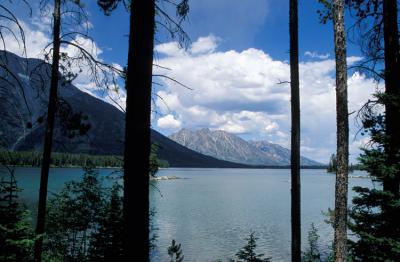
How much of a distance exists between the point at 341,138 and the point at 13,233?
8.06 m

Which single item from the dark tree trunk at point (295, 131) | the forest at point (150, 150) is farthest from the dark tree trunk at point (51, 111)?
the dark tree trunk at point (295, 131)

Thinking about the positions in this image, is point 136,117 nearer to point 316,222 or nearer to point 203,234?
point 203,234

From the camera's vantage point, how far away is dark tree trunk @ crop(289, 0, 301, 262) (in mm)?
10055

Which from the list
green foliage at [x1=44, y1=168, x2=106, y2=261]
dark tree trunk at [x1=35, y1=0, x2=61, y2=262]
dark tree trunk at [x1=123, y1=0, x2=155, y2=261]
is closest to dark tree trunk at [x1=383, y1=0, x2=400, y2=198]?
dark tree trunk at [x1=123, y1=0, x2=155, y2=261]

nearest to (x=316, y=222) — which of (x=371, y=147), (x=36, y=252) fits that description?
(x=371, y=147)

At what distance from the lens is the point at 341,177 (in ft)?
25.3

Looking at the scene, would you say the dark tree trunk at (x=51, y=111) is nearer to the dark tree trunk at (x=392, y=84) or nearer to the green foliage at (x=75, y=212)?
the green foliage at (x=75, y=212)

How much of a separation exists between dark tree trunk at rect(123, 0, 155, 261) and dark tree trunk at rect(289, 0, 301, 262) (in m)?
6.64

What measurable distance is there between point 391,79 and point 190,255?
23472 millimetres

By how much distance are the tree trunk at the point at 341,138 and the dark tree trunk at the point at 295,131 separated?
2391mm

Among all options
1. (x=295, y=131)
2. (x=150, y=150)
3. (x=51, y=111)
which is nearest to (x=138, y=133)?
(x=150, y=150)

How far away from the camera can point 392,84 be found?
10680 mm

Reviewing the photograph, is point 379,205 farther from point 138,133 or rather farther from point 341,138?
point 138,133

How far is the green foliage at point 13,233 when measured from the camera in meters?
8.20
